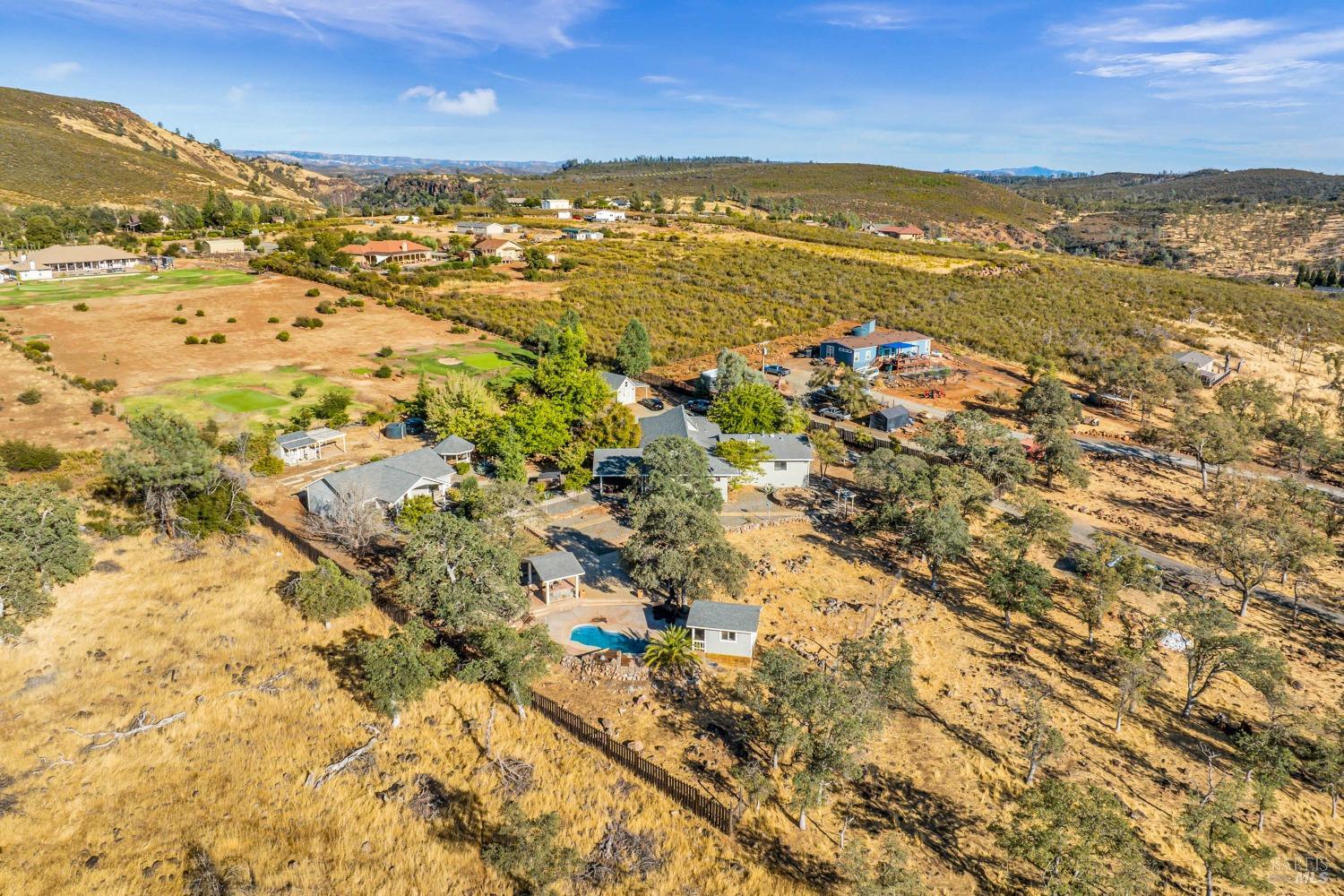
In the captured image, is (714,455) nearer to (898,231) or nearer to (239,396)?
(239,396)

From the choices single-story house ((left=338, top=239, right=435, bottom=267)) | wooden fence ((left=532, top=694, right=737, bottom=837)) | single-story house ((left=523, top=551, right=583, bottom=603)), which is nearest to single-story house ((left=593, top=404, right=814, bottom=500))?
single-story house ((left=523, top=551, right=583, bottom=603))

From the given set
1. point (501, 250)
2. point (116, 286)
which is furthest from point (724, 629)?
point (116, 286)

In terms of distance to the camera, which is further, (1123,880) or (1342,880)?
(1342,880)

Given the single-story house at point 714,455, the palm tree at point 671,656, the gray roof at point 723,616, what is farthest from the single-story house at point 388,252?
the palm tree at point 671,656

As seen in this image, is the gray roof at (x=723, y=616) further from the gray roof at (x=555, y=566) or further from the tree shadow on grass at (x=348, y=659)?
the tree shadow on grass at (x=348, y=659)

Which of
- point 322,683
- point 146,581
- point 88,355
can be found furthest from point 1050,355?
point 88,355

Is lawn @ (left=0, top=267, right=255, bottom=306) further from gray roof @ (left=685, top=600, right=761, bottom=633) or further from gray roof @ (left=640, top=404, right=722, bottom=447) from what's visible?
gray roof @ (left=685, top=600, right=761, bottom=633)

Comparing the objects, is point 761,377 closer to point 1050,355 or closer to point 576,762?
point 1050,355
